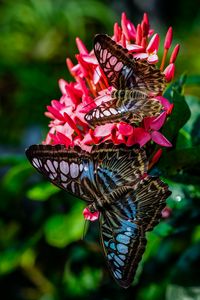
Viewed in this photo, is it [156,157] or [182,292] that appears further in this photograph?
[182,292]

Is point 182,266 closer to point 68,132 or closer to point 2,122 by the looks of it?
point 68,132

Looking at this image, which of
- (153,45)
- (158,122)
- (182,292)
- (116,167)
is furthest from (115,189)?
(182,292)

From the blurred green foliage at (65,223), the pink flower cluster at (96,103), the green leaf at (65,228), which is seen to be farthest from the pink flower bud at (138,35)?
the green leaf at (65,228)

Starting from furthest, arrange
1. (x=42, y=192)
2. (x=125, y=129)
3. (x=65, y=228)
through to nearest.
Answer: (x=65, y=228), (x=42, y=192), (x=125, y=129)

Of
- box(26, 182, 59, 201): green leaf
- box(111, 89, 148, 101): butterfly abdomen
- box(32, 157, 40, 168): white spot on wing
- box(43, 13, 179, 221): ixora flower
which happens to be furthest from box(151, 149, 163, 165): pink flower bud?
box(26, 182, 59, 201): green leaf

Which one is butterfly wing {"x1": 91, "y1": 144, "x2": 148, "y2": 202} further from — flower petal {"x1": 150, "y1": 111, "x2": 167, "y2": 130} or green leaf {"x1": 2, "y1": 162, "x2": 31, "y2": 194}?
green leaf {"x1": 2, "y1": 162, "x2": 31, "y2": 194}

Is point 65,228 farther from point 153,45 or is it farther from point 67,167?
point 153,45

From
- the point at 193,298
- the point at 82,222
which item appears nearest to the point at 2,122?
the point at 82,222
